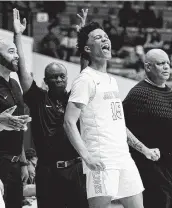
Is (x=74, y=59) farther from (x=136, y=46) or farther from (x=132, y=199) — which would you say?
(x=132, y=199)

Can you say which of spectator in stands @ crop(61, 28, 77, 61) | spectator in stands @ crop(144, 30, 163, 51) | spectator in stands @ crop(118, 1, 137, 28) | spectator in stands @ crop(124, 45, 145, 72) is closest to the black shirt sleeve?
spectator in stands @ crop(61, 28, 77, 61)

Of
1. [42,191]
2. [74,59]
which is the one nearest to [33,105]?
[42,191]

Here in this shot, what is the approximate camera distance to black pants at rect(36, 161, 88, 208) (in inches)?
190

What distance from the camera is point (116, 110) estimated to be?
4.03m

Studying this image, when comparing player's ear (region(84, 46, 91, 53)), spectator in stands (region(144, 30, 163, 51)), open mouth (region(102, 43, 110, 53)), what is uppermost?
open mouth (region(102, 43, 110, 53))

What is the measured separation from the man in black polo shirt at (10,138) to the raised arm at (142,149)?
845mm

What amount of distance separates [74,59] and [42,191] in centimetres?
833

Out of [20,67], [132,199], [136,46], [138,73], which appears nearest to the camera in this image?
[132,199]

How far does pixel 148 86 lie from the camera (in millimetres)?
4941

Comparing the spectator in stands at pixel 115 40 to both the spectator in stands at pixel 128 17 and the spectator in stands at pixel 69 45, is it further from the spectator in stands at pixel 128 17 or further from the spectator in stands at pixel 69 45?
the spectator in stands at pixel 128 17

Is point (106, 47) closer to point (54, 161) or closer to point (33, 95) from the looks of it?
point (33, 95)

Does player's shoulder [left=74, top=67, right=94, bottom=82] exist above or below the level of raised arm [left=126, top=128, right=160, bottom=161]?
above

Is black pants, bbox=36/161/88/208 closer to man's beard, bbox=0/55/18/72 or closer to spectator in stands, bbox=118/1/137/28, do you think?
man's beard, bbox=0/55/18/72

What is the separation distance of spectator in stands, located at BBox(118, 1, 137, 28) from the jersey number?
11.2 metres
